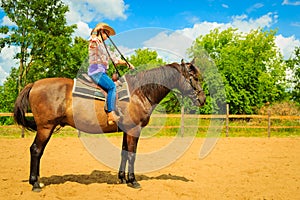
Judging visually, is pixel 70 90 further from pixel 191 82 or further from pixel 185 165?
pixel 185 165

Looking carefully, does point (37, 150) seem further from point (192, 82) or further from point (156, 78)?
point (192, 82)

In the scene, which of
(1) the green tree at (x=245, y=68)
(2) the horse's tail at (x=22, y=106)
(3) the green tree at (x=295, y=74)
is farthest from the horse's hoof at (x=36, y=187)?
(3) the green tree at (x=295, y=74)

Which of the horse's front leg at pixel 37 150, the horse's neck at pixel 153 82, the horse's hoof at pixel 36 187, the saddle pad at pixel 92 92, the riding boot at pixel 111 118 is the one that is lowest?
the horse's hoof at pixel 36 187

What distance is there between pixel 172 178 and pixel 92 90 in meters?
2.52

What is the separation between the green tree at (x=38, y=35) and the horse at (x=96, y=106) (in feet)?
62.3

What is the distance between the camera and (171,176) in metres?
5.90

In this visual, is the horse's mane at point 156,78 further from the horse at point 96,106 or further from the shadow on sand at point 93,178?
the shadow on sand at point 93,178

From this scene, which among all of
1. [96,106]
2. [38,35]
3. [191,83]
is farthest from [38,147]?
[38,35]

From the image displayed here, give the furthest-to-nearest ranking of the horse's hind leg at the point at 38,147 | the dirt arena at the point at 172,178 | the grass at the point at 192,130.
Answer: the grass at the point at 192,130 < the horse's hind leg at the point at 38,147 < the dirt arena at the point at 172,178

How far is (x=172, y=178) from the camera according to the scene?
570 centimetres

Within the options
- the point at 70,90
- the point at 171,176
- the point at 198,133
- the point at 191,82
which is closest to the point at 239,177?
the point at 171,176

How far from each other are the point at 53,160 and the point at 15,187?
8.86ft

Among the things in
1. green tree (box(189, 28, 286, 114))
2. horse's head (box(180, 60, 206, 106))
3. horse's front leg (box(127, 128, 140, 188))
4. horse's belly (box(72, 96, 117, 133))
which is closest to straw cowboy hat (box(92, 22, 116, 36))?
horse's belly (box(72, 96, 117, 133))

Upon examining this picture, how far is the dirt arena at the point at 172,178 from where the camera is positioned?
4.56 meters
